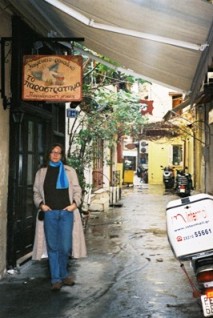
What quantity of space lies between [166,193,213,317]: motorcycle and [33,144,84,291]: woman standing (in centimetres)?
206

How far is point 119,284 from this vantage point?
6676mm

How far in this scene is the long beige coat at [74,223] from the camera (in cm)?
653

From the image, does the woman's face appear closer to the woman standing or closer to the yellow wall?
the woman standing

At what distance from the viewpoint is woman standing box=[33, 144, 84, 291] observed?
6391 mm

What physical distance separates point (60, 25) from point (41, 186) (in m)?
2.55

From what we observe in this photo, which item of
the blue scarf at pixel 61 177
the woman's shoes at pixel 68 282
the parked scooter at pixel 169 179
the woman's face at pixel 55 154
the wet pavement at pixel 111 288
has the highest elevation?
the woman's face at pixel 55 154

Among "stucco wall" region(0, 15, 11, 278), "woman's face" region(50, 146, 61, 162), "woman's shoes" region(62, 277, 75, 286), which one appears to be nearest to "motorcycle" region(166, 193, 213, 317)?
"woman's face" region(50, 146, 61, 162)

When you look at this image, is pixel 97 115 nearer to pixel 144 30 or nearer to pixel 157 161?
pixel 144 30

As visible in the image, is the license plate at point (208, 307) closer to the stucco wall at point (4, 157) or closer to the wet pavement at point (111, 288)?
the wet pavement at point (111, 288)

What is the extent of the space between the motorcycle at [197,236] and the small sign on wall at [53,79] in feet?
8.96

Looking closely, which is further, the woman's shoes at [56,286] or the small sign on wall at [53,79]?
the small sign on wall at [53,79]

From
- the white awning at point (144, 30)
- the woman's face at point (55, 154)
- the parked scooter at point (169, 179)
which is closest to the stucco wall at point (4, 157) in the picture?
the white awning at point (144, 30)

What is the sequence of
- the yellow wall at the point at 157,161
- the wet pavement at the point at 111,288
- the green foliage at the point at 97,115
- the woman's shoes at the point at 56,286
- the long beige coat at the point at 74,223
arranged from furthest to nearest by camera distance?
the yellow wall at the point at 157,161
the green foliage at the point at 97,115
the long beige coat at the point at 74,223
the woman's shoes at the point at 56,286
the wet pavement at the point at 111,288

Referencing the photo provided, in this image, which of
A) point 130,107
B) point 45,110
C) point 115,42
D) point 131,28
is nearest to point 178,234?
point 131,28
